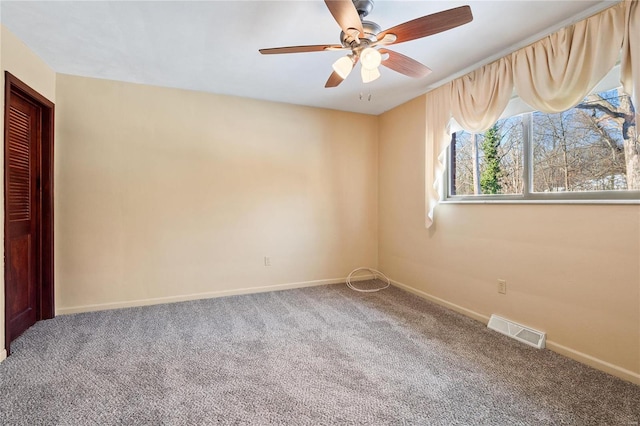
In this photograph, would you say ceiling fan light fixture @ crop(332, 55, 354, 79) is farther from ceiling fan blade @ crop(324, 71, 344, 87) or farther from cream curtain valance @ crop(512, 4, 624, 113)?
cream curtain valance @ crop(512, 4, 624, 113)

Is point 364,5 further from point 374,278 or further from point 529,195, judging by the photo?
point 374,278

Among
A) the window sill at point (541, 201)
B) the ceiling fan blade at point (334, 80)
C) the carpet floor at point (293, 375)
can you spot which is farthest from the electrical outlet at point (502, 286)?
the ceiling fan blade at point (334, 80)

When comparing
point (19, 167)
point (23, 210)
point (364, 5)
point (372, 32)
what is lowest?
point (23, 210)

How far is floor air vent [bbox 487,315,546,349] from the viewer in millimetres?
2232

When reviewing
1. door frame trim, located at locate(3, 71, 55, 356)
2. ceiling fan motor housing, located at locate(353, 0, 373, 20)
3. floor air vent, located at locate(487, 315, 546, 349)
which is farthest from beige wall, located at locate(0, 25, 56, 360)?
floor air vent, located at locate(487, 315, 546, 349)

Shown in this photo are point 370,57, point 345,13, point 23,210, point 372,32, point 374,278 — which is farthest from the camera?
point 374,278

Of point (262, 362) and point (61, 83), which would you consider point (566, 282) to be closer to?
point (262, 362)

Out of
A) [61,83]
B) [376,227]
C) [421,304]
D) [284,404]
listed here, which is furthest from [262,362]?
[61,83]

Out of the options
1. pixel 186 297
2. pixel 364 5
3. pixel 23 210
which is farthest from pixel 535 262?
pixel 23 210

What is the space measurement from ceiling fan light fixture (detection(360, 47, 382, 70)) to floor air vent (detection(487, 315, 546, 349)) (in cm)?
233

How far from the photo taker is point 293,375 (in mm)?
1870

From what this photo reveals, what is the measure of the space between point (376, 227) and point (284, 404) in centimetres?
294

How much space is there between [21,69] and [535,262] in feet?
14.2

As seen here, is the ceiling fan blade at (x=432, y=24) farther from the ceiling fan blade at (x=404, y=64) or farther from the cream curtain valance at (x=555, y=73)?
the cream curtain valance at (x=555, y=73)
